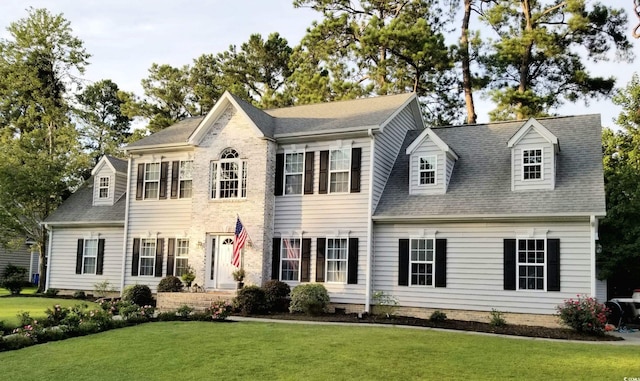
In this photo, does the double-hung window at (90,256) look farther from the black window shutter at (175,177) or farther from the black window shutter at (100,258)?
the black window shutter at (175,177)

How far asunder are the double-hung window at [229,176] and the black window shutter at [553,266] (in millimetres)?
10464

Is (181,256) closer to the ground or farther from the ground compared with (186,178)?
closer to the ground

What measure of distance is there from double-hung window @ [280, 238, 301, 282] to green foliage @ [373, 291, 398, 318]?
3005 millimetres

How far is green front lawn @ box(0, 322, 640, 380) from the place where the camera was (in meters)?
9.43

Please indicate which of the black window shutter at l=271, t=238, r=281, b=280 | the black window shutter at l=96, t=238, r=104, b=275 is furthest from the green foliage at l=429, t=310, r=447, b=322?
the black window shutter at l=96, t=238, r=104, b=275

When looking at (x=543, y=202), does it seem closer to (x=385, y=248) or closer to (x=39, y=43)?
(x=385, y=248)

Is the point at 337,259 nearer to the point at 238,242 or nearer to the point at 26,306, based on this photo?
the point at 238,242

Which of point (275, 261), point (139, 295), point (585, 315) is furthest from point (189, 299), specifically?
point (585, 315)

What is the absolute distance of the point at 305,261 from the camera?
20.0 m

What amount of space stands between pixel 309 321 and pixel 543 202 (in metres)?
7.72

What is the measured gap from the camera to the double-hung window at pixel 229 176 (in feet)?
69.4

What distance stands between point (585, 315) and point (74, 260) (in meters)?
20.8

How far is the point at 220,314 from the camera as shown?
16.4 m

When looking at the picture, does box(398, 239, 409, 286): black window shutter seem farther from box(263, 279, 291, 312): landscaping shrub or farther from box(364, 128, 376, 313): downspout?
box(263, 279, 291, 312): landscaping shrub
